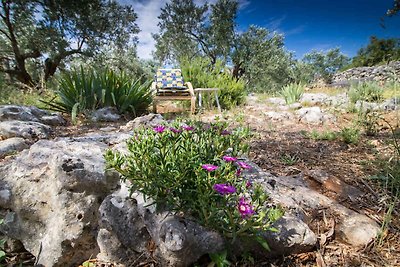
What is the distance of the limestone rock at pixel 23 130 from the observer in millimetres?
2439

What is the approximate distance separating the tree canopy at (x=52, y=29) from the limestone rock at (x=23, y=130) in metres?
8.00

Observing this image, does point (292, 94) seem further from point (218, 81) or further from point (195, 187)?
point (195, 187)

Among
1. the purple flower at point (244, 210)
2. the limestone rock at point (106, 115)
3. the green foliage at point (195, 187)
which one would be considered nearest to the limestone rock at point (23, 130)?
the limestone rock at point (106, 115)

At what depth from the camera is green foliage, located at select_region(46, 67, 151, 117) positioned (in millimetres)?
4102

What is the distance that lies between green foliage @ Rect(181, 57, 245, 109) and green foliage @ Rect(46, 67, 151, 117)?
1.92 meters

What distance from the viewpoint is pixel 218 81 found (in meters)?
5.86

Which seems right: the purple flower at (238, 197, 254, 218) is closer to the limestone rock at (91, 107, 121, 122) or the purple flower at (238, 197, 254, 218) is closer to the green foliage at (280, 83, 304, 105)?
the limestone rock at (91, 107, 121, 122)

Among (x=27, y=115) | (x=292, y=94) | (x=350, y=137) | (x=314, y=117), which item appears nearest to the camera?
(x=350, y=137)

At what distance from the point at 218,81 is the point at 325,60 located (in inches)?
1446

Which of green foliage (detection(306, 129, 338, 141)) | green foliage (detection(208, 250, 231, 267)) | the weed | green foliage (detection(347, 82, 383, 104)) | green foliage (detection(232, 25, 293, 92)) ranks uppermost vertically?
green foliage (detection(232, 25, 293, 92))

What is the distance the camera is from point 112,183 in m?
1.33

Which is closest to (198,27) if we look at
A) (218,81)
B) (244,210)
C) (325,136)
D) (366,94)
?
(218,81)

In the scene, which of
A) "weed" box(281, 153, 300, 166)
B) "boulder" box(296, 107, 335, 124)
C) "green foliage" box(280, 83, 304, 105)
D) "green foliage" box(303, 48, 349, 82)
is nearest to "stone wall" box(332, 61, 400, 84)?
"green foliage" box(280, 83, 304, 105)

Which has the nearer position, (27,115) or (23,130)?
(23,130)
